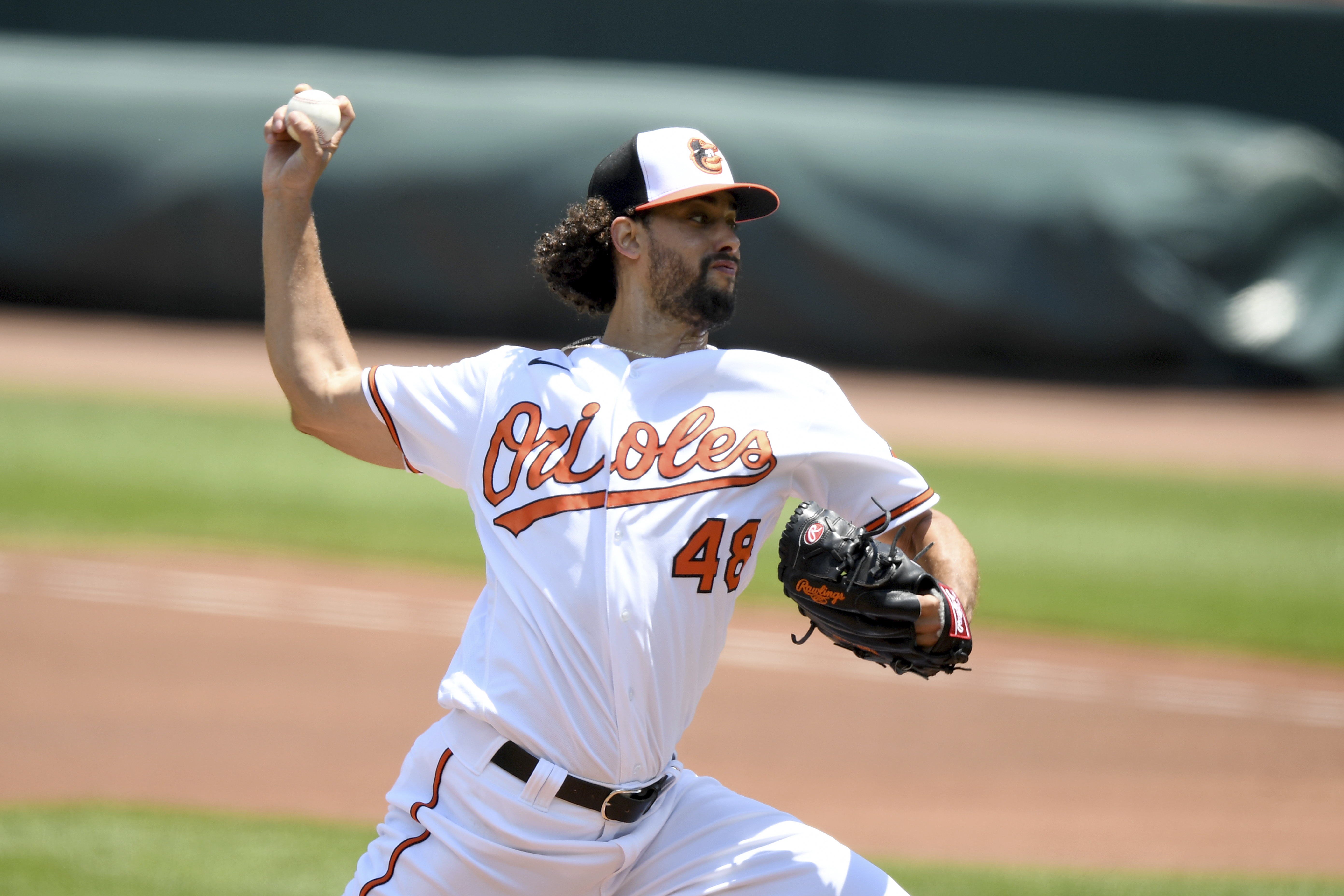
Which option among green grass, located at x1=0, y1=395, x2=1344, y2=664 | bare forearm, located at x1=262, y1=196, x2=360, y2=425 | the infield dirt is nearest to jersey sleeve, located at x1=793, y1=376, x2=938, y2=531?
bare forearm, located at x1=262, y1=196, x2=360, y2=425

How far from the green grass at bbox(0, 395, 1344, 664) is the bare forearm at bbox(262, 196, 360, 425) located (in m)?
6.72

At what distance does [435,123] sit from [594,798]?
16.1m

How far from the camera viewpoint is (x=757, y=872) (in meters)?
2.89

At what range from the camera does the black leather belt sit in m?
2.84

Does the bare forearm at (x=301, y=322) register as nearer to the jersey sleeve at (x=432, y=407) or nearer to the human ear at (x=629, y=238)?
the jersey sleeve at (x=432, y=407)

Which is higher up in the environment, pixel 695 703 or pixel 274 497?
pixel 695 703

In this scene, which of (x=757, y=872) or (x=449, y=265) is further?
(x=449, y=265)

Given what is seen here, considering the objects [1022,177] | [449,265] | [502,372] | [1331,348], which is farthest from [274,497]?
[1331,348]

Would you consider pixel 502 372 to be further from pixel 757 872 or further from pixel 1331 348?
pixel 1331 348

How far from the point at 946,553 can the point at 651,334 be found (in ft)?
2.57

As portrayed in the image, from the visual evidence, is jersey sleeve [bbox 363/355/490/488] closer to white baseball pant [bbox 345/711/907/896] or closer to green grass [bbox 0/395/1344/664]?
white baseball pant [bbox 345/711/907/896]

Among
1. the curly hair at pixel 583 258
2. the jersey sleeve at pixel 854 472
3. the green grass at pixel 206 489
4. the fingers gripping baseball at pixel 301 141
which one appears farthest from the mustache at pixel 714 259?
the green grass at pixel 206 489

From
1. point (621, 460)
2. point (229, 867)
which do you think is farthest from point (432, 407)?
point (229, 867)

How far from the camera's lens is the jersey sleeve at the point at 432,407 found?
3047 millimetres
